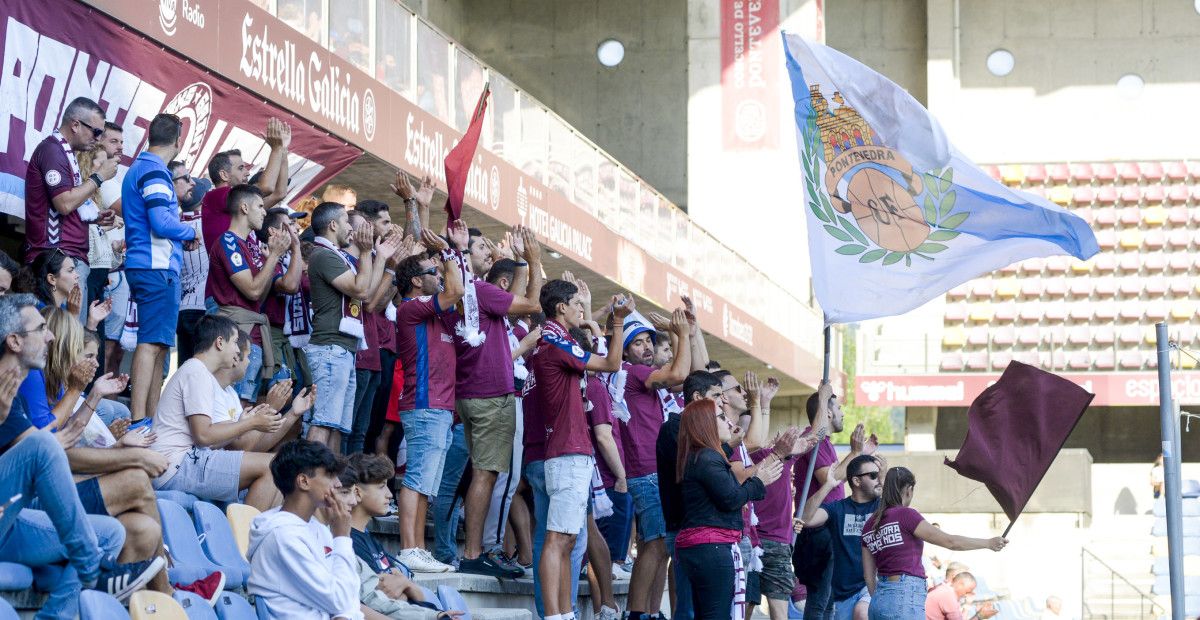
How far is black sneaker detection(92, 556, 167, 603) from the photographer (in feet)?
18.9

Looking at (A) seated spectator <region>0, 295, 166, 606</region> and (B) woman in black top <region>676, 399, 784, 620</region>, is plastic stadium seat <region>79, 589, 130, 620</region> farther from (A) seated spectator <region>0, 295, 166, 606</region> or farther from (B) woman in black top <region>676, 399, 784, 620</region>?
(B) woman in black top <region>676, 399, 784, 620</region>

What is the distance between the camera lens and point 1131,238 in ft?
104

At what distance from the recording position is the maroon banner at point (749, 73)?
91.0 feet

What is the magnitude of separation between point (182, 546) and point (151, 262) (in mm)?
1833

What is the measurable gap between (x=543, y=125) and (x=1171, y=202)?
18.9 m

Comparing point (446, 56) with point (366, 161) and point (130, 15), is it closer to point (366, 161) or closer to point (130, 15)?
point (366, 161)

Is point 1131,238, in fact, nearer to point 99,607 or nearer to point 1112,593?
point 1112,593

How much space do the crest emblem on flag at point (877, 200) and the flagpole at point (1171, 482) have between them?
1593 mm

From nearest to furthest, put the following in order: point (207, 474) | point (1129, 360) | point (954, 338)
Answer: point (207, 474) < point (1129, 360) < point (954, 338)

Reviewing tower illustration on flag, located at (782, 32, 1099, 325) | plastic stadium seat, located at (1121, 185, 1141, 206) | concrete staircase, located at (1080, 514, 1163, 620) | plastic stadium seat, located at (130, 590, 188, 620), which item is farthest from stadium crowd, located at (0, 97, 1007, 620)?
plastic stadium seat, located at (1121, 185, 1141, 206)

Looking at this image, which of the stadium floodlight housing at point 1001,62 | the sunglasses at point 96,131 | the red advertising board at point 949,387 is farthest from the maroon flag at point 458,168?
the stadium floodlight housing at point 1001,62

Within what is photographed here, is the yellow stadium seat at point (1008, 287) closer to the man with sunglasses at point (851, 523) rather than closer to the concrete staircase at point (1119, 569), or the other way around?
the concrete staircase at point (1119, 569)

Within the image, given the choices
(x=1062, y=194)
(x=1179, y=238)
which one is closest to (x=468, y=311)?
(x=1062, y=194)

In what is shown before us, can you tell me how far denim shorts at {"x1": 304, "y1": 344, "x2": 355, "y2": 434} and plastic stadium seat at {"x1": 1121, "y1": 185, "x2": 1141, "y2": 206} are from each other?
1017 inches
